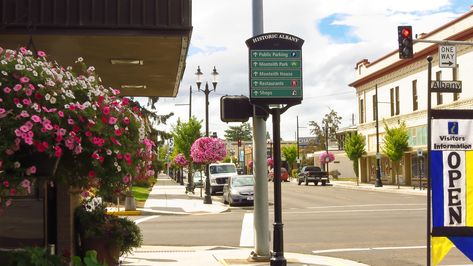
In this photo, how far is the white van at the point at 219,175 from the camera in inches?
1519

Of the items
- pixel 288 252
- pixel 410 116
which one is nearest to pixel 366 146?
pixel 410 116

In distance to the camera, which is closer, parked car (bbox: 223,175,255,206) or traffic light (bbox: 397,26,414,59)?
traffic light (bbox: 397,26,414,59)

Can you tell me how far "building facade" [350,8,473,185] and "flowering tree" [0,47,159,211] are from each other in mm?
35119

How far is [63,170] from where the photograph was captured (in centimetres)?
463

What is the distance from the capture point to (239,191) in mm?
28703

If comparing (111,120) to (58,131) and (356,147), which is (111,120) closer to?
(58,131)

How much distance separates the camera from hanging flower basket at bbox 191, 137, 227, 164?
3067 cm

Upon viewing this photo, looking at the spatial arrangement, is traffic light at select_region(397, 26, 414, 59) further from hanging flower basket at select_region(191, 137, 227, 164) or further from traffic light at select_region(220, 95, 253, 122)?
traffic light at select_region(220, 95, 253, 122)

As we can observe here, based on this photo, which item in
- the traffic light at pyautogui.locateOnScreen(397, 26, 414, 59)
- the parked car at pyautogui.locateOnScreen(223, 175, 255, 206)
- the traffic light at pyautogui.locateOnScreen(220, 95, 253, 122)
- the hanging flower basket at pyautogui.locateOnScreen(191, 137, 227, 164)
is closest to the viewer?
the traffic light at pyautogui.locateOnScreen(220, 95, 253, 122)

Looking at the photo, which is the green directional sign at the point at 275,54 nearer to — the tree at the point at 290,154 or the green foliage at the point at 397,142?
the green foliage at the point at 397,142

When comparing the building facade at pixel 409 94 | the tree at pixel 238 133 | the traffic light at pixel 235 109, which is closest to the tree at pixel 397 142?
the building facade at pixel 409 94

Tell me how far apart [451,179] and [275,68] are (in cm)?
319

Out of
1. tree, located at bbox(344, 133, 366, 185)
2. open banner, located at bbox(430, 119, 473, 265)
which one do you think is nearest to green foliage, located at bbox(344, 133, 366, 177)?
tree, located at bbox(344, 133, 366, 185)

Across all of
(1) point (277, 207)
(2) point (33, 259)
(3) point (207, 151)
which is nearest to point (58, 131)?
(2) point (33, 259)
